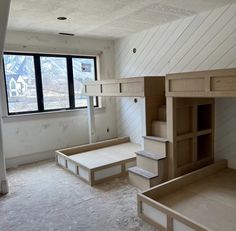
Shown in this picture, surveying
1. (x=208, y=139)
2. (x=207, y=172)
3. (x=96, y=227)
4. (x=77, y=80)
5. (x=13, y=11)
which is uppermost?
(x=13, y=11)

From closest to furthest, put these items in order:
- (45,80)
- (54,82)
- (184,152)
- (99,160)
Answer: (184,152)
(99,160)
(45,80)
(54,82)

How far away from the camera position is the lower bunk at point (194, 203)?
76.5 inches

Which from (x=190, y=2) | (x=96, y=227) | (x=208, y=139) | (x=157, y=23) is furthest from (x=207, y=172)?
(x=157, y=23)

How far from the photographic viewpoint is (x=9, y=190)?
3.00m

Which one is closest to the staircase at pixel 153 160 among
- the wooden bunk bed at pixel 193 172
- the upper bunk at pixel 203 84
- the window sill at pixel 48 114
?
the wooden bunk bed at pixel 193 172

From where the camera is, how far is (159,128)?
3.06m

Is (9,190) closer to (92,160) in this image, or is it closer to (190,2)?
(92,160)

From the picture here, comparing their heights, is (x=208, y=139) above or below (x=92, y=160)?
above

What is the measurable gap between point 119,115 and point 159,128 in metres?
2.04

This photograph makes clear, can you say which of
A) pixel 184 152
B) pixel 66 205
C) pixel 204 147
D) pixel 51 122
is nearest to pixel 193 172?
pixel 184 152

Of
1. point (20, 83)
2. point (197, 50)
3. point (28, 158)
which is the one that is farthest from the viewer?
point (28, 158)

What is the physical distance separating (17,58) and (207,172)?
3491 millimetres

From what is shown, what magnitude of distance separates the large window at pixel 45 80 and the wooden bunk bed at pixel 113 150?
47 centimetres

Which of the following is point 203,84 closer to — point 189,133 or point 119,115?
point 189,133
